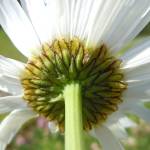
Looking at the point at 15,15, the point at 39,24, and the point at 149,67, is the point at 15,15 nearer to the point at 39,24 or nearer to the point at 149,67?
the point at 39,24

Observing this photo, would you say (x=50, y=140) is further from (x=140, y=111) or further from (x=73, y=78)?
(x=73, y=78)

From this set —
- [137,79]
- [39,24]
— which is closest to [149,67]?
[137,79]

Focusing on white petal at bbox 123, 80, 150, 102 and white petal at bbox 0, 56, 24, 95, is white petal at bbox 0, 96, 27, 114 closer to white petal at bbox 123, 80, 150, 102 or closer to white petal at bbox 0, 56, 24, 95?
white petal at bbox 0, 56, 24, 95

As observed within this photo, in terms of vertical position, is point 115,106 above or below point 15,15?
below

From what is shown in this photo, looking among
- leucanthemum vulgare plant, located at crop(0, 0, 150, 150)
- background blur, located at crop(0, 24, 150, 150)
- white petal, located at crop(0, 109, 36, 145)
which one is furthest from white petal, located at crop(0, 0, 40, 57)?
background blur, located at crop(0, 24, 150, 150)

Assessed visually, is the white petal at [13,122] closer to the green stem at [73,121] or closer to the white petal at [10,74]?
the white petal at [10,74]

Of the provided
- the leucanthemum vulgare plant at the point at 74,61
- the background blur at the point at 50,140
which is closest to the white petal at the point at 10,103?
the leucanthemum vulgare plant at the point at 74,61
